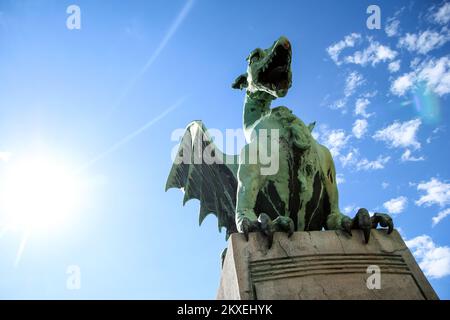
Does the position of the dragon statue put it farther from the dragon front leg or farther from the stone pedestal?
the stone pedestal

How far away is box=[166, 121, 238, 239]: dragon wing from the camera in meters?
5.27

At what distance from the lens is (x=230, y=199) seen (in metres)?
5.38

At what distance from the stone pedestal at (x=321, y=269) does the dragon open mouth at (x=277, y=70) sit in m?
1.94

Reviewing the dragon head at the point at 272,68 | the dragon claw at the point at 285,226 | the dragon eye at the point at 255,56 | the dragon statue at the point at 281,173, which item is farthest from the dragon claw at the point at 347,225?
the dragon eye at the point at 255,56

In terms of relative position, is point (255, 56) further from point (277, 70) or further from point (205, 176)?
point (205, 176)

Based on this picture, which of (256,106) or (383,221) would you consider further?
(256,106)

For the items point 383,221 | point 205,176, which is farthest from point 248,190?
point 205,176

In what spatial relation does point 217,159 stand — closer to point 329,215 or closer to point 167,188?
point 167,188

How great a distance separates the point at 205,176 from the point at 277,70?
5.80 feet

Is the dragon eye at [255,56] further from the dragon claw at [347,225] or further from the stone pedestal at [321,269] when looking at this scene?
the stone pedestal at [321,269]

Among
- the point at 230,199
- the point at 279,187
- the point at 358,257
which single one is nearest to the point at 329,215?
the point at 279,187

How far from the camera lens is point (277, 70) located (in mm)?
4488

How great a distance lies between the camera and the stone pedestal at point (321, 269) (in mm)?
2816
